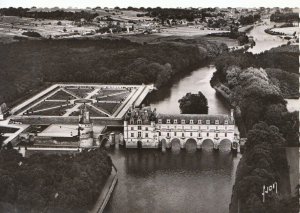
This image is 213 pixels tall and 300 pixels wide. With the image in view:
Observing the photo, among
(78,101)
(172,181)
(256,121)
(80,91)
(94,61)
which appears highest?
(94,61)

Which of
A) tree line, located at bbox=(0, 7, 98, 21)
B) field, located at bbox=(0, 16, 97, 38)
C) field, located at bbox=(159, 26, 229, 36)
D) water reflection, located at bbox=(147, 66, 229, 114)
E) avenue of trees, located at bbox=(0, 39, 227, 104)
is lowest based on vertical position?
water reflection, located at bbox=(147, 66, 229, 114)

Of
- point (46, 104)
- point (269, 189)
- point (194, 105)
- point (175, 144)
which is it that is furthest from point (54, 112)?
point (269, 189)

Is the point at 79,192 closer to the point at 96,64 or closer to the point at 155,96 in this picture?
the point at 155,96

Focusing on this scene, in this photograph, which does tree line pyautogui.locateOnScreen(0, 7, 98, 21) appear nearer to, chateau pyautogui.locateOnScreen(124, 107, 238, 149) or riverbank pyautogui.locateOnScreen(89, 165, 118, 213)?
chateau pyautogui.locateOnScreen(124, 107, 238, 149)

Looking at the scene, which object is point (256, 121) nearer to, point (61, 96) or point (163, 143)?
point (163, 143)

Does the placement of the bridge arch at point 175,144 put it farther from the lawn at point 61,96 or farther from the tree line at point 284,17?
the tree line at point 284,17

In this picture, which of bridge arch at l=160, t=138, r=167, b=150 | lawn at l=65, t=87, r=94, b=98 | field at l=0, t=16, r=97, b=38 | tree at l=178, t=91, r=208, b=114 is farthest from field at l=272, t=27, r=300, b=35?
bridge arch at l=160, t=138, r=167, b=150
